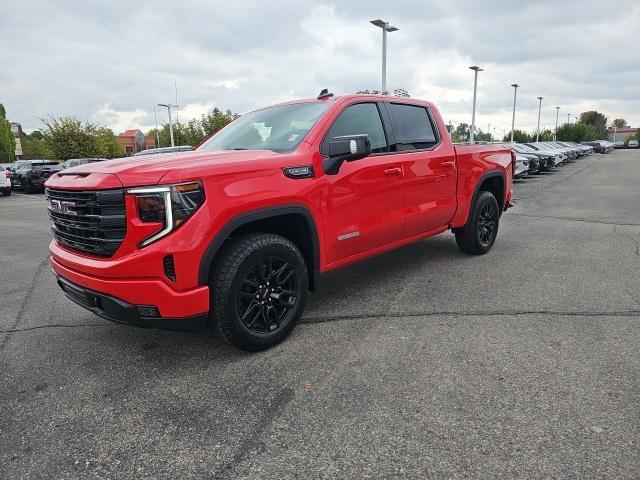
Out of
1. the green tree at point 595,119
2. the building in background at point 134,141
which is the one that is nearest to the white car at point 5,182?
the building in background at point 134,141

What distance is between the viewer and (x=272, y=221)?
369 centimetres

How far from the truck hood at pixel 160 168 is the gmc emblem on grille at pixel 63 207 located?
132 mm

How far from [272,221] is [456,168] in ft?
8.84

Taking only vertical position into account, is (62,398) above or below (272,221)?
below

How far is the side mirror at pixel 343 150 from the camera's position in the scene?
361 cm

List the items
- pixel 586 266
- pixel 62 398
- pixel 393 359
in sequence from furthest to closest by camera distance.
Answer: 1. pixel 586 266
2. pixel 393 359
3. pixel 62 398

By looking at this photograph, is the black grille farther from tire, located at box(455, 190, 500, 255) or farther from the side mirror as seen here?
tire, located at box(455, 190, 500, 255)

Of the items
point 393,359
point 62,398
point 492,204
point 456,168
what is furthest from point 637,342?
point 62,398

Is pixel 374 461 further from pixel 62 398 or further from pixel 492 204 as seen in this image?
pixel 492 204

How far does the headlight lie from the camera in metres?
2.92

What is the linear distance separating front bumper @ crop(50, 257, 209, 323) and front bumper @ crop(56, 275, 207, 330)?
1 centimetres

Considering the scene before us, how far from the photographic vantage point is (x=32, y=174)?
20.8 m

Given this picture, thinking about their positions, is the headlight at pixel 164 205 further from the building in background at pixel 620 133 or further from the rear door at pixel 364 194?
the building in background at pixel 620 133

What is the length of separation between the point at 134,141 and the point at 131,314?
4363 inches
